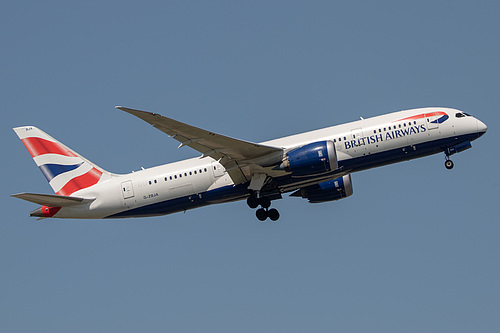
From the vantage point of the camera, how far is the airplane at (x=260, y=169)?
41.1 m

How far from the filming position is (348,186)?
47094mm

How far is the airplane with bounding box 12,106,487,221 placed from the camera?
1619 inches

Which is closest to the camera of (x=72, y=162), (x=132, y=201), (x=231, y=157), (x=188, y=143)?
(x=188, y=143)

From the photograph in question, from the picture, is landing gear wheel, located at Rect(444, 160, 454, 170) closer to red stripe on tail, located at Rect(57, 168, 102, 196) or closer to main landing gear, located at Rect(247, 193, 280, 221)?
main landing gear, located at Rect(247, 193, 280, 221)

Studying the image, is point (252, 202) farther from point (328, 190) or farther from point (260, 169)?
point (328, 190)

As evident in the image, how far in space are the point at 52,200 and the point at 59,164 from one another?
4450 millimetres

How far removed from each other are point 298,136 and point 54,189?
1581 cm

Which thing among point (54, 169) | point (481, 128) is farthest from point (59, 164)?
point (481, 128)

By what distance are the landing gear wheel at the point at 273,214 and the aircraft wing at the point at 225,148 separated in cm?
322

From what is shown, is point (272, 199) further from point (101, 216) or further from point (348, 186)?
point (101, 216)

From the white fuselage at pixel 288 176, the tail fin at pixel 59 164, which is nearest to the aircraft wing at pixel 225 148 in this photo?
the white fuselage at pixel 288 176

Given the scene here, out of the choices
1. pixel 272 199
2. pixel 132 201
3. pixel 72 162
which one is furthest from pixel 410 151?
pixel 72 162

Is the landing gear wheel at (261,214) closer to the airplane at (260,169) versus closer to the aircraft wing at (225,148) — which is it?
the airplane at (260,169)

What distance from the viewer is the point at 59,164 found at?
4756 centimetres
